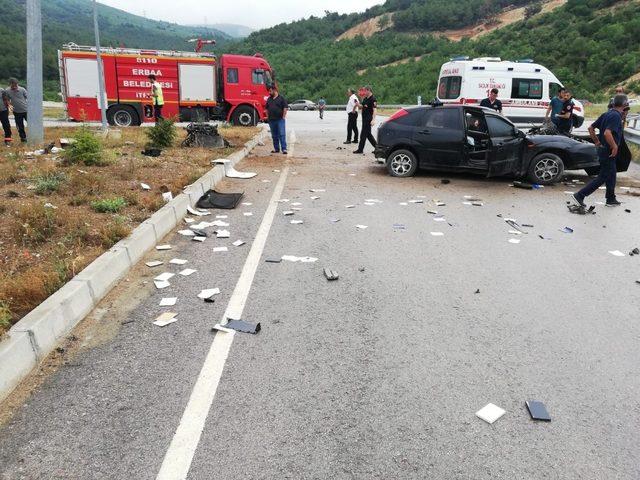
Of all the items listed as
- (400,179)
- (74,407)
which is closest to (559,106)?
(400,179)

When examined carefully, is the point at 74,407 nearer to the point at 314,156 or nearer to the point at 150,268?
the point at 150,268

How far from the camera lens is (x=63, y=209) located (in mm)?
6652

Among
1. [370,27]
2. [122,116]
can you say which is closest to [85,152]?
[122,116]

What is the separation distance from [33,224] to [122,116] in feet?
59.9

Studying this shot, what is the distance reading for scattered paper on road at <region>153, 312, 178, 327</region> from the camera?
4.07m

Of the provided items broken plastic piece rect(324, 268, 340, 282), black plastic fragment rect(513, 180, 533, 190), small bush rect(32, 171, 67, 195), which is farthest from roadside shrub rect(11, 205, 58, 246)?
black plastic fragment rect(513, 180, 533, 190)

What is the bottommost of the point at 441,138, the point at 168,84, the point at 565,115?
the point at 441,138

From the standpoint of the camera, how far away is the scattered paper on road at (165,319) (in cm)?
407

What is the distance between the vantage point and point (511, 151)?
1009cm

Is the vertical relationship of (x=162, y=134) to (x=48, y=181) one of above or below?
above

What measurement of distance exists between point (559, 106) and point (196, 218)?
9.85 m

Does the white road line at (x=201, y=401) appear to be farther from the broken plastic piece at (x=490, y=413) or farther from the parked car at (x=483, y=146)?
the parked car at (x=483, y=146)

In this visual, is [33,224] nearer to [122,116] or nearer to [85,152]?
[85,152]

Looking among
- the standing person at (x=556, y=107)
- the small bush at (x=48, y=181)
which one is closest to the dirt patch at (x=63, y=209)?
the small bush at (x=48, y=181)
